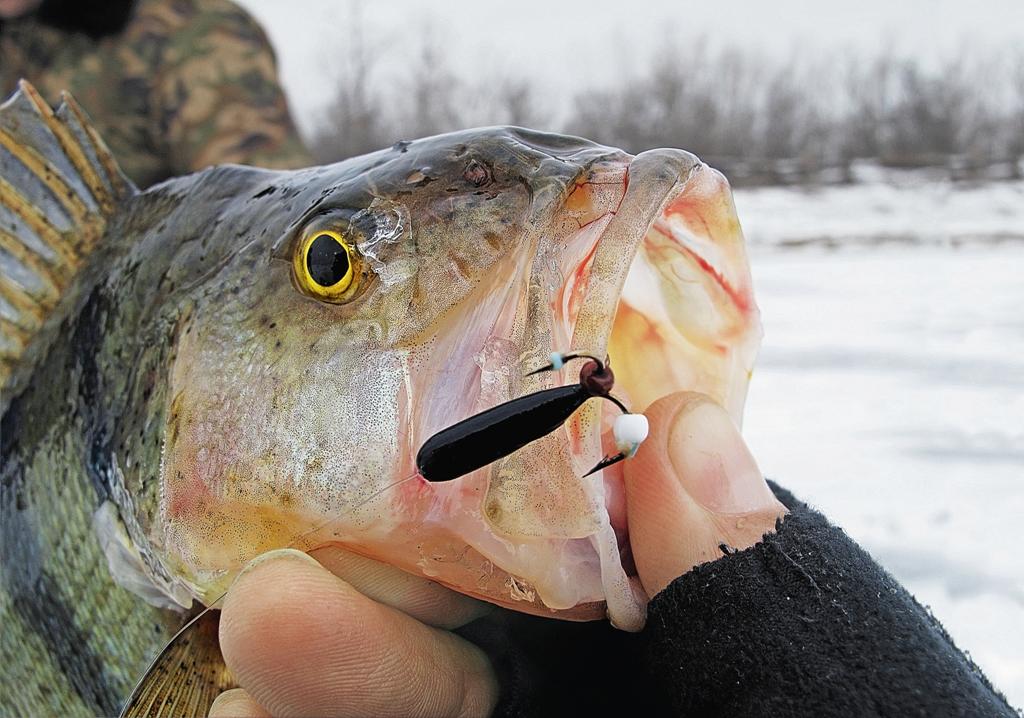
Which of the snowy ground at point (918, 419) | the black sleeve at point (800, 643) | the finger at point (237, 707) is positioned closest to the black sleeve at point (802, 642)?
the black sleeve at point (800, 643)

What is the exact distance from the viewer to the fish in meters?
0.82

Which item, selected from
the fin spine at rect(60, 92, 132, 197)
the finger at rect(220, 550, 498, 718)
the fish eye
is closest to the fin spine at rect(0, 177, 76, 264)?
the fin spine at rect(60, 92, 132, 197)

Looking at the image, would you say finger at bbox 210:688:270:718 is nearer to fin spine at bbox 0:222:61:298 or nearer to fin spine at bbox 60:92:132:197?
fin spine at bbox 0:222:61:298

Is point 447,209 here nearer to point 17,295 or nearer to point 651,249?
point 651,249

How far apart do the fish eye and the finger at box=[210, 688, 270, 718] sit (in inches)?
16.3

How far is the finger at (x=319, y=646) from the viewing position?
2.79ft

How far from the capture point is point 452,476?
79 cm

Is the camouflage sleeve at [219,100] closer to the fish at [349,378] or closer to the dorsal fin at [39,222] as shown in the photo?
the dorsal fin at [39,222]

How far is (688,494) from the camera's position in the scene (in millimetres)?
891

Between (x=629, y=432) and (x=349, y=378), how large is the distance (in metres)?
0.27

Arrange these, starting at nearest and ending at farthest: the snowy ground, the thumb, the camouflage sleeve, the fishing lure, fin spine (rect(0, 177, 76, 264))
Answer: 1. the fishing lure
2. the thumb
3. fin spine (rect(0, 177, 76, 264))
4. the snowy ground
5. the camouflage sleeve

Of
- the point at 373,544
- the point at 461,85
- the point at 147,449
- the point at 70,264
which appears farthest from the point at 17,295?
the point at 461,85

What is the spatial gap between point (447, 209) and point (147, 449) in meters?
0.44

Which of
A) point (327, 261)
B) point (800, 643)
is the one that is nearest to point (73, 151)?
point (327, 261)
